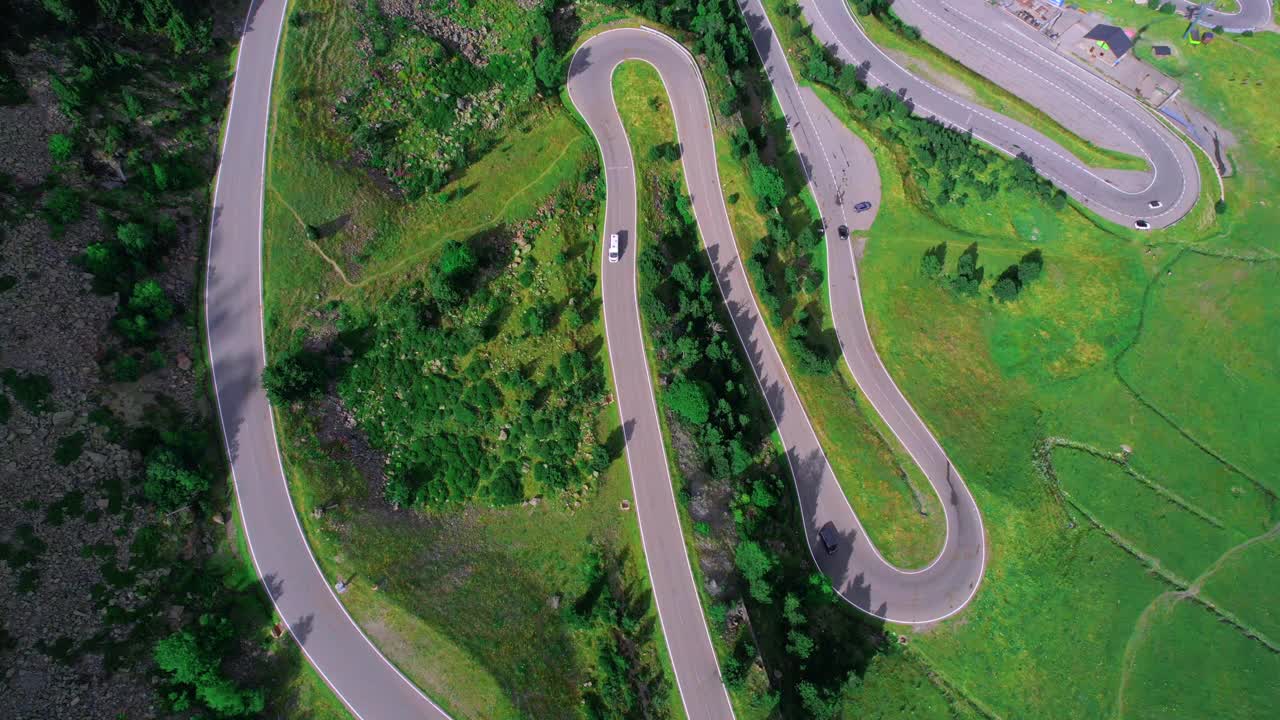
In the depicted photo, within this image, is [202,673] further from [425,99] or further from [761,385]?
[425,99]

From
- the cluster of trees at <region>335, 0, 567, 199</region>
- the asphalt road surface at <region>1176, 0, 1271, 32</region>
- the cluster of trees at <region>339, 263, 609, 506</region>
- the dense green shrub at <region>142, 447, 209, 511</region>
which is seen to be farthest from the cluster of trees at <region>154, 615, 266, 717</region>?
the asphalt road surface at <region>1176, 0, 1271, 32</region>

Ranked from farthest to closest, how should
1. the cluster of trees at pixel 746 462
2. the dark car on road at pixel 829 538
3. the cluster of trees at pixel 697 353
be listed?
1. the dark car on road at pixel 829 538
2. the cluster of trees at pixel 697 353
3. the cluster of trees at pixel 746 462

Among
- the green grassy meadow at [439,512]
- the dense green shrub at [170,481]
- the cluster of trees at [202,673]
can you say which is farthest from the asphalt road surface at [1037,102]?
the cluster of trees at [202,673]

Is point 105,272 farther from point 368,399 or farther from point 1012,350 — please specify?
point 1012,350

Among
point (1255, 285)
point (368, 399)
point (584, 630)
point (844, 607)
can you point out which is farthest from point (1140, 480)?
point (368, 399)

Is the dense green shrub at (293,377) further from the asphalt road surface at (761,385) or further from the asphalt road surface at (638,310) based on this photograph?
the asphalt road surface at (761,385)

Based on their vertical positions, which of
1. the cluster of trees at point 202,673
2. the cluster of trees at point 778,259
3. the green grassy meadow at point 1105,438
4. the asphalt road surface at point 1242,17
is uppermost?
the asphalt road surface at point 1242,17
